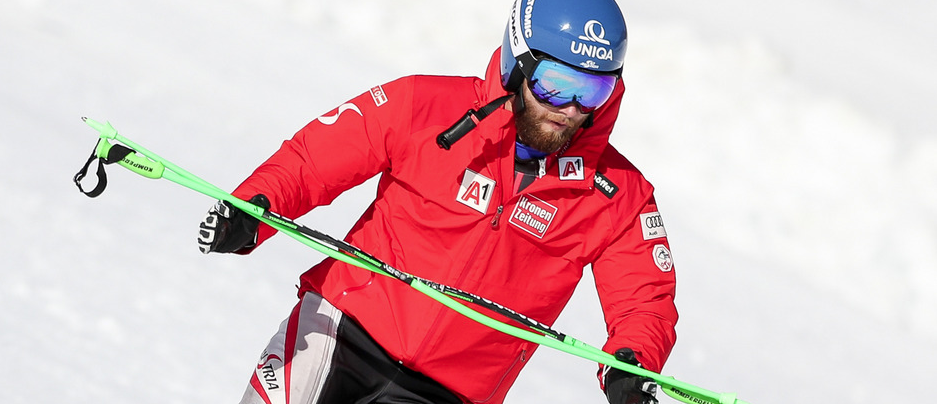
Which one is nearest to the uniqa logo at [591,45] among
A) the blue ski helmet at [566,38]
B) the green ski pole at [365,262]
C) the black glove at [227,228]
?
the blue ski helmet at [566,38]

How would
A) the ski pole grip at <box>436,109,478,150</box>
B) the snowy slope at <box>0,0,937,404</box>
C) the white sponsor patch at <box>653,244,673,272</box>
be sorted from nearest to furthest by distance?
the ski pole grip at <box>436,109,478,150</box> < the white sponsor patch at <box>653,244,673,272</box> < the snowy slope at <box>0,0,937,404</box>

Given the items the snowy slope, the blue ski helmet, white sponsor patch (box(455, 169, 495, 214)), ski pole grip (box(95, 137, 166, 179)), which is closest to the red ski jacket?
white sponsor patch (box(455, 169, 495, 214))

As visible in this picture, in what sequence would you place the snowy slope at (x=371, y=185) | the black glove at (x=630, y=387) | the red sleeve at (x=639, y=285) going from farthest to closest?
the snowy slope at (x=371, y=185) → the red sleeve at (x=639, y=285) → the black glove at (x=630, y=387)

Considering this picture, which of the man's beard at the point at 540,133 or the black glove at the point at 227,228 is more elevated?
the man's beard at the point at 540,133

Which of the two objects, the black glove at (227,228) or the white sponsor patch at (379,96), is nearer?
the black glove at (227,228)

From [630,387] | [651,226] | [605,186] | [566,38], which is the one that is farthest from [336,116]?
[630,387]

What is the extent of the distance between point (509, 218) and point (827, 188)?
5841mm

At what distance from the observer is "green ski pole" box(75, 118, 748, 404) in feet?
11.0

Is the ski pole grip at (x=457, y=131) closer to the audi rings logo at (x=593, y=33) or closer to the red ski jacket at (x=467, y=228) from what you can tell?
the red ski jacket at (x=467, y=228)

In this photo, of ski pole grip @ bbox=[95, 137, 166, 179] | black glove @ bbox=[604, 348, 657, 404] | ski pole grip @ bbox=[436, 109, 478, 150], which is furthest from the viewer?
ski pole grip @ bbox=[436, 109, 478, 150]

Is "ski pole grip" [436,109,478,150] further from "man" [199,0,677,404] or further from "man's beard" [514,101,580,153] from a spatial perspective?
"man's beard" [514,101,580,153]

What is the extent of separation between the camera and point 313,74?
31.3 ft

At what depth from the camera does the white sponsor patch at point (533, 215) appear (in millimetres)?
3750

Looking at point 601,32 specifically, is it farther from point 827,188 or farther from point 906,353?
point 827,188
